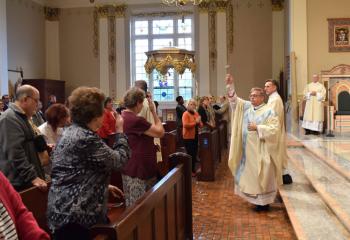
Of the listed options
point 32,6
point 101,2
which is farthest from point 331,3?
point 32,6

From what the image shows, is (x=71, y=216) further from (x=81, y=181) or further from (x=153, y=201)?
(x=153, y=201)

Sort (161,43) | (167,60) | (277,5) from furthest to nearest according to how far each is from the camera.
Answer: (161,43), (277,5), (167,60)

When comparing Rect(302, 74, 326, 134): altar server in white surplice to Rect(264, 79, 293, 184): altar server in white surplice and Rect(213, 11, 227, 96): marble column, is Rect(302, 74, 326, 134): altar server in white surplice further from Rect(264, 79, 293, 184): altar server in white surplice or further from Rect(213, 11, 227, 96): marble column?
Rect(264, 79, 293, 184): altar server in white surplice

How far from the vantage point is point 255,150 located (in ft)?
19.6

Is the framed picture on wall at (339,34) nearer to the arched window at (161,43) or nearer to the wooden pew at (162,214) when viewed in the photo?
the arched window at (161,43)

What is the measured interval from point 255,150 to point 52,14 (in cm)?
1327

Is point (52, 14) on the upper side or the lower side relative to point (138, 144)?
upper

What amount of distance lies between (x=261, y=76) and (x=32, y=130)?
13428 millimetres

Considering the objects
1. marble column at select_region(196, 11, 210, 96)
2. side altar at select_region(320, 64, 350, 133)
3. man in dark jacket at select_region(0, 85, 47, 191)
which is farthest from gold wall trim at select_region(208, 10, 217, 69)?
man in dark jacket at select_region(0, 85, 47, 191)

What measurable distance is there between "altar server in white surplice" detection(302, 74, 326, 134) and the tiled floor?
5.47 meters

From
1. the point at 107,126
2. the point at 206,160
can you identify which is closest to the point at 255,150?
the point at 107,126

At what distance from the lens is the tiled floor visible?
5031 mm

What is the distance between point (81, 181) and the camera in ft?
7.64

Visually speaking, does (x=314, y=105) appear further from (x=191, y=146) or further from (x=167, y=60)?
(x=191, y=146)
